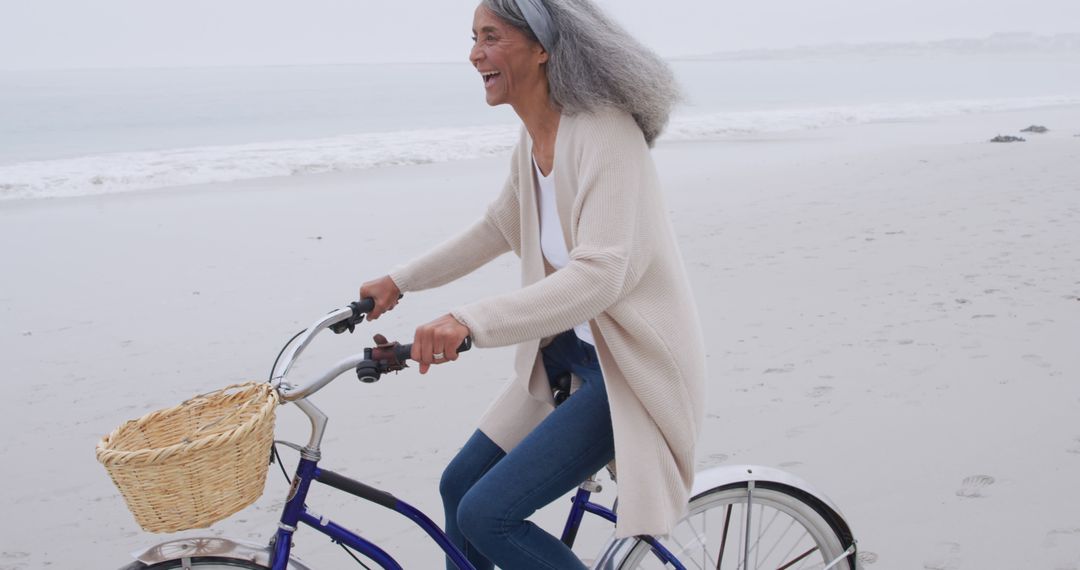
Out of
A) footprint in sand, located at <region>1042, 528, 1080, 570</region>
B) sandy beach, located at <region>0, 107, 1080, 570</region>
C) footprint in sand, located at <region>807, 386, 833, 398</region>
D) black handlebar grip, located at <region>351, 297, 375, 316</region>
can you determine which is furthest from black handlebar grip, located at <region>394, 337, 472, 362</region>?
footprint in sand, located at <region>807, 386, 833, 398</region>

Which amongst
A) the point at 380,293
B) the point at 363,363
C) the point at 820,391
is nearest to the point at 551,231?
the point at 380,293

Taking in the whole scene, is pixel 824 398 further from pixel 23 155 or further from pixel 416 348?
pixel 23 155

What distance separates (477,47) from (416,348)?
72 centimetres

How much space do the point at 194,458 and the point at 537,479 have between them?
2.33 ft

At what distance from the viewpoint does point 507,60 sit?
202 centimetres

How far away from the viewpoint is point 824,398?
481 cm

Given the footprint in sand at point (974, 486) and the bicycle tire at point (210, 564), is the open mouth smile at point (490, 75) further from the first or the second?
the footprint in sand at point (974, 486)

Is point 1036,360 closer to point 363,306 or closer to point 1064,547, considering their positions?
point 1064,547

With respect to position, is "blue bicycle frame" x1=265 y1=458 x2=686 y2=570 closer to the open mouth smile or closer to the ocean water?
the open mouth smile

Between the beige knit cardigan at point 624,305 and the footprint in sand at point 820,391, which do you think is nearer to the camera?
the beige knit cardigan at point 624,305

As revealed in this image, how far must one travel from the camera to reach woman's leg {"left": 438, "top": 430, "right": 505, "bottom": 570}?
2.27 m

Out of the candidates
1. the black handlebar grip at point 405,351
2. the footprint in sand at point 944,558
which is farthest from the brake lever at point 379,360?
the footprint in sand at point 944,558

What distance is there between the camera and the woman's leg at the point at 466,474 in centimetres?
227

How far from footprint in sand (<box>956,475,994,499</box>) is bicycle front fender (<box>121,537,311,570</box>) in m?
2.84
